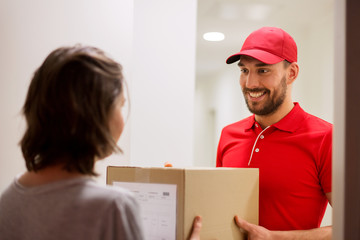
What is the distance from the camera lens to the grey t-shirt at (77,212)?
1.97 ft

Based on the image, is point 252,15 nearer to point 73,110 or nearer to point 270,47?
point 270,47

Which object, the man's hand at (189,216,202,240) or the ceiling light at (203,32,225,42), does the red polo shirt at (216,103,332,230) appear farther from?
the ceiling light at (203,32,225,42)

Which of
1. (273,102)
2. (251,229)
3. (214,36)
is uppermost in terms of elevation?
(214,36)

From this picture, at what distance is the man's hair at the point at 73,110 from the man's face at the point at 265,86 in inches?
33.5

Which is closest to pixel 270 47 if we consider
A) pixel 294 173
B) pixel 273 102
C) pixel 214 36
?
pixel 273 102

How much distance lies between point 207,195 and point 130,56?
101cm

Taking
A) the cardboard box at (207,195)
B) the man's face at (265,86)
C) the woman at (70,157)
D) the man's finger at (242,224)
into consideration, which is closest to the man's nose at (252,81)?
the man's face at (265,86)

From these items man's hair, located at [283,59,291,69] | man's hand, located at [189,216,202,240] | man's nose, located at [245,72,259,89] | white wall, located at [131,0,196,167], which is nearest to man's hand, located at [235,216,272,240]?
man's hand, located at [189,216,202,240]

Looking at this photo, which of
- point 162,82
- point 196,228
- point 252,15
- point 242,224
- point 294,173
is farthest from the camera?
point 252,15

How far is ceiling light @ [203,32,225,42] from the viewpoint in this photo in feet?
12.5

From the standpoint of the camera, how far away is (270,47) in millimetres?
1390

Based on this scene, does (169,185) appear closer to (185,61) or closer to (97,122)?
(97,122)

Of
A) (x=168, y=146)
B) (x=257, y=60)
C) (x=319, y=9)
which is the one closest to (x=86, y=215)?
(x=257, y=60)

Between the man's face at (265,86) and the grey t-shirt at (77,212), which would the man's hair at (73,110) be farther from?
the man's face at (265,86)
